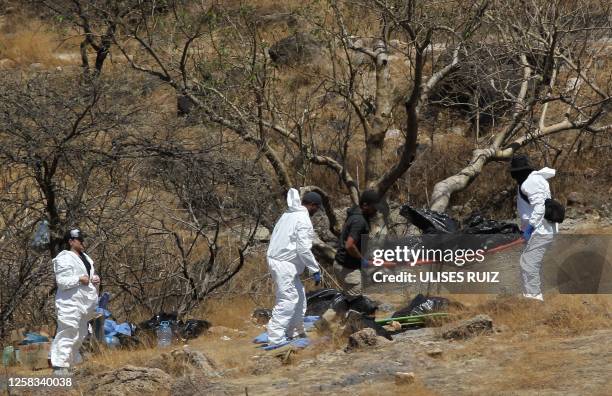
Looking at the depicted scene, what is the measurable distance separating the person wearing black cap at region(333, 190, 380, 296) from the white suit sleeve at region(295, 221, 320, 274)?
66 centimetres

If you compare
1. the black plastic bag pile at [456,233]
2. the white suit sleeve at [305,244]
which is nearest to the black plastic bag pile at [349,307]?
the white suit sleeve at [305,244]

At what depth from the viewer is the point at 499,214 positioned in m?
18.9

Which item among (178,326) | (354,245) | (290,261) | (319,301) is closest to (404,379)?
(290,261)

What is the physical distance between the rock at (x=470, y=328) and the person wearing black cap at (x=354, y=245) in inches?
49.7

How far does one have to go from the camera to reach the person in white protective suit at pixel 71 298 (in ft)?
33.9

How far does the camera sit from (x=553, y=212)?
1100cm

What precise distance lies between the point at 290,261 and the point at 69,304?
6.98ft

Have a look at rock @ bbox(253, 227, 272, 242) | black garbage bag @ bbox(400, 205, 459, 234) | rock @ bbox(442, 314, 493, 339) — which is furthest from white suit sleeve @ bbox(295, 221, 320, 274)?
rock @ bbox(253, 227, 272, 242)

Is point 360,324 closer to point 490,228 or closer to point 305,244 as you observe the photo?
point 305,244

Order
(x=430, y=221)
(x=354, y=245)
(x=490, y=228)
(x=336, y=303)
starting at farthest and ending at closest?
1. (x=430, y=221)
2. (x=490, y=228)
3. (x=336, y=303)
4. (x=354, y=245)

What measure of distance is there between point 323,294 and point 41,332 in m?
3.19

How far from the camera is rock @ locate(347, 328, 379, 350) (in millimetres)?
10398

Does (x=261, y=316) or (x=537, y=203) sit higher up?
(x=537, y=203)

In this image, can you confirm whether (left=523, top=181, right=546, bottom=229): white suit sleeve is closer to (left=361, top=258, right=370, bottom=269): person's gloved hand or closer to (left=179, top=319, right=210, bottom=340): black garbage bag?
(left=361, top=258, right=370, bottom=269): person's gloved hand
